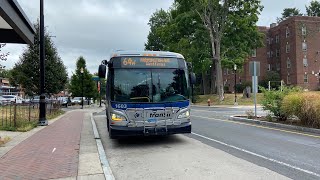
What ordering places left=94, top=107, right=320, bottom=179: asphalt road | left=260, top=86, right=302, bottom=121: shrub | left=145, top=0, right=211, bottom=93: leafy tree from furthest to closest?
left=145, top=0, right=211, bottom=93: leafy tree < left=260, top=86, right=302, bottom=121: shrub < left=94, top=107, right=320, bottom=179: asphalt road

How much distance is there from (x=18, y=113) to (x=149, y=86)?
1330 centimetres

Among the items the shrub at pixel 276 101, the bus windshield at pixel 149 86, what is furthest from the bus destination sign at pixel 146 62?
the shrub at pixel 276 101

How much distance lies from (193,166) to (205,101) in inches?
1822

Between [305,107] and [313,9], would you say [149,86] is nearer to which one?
[305,107]

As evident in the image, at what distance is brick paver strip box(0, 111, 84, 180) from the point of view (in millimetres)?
7645

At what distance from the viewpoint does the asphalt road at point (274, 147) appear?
7.87 metres

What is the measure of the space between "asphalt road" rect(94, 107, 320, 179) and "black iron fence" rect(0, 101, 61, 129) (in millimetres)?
5457

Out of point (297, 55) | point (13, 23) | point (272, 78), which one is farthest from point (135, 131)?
point (272, 78)

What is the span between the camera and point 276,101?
16.2 meters

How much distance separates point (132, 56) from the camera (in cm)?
1168

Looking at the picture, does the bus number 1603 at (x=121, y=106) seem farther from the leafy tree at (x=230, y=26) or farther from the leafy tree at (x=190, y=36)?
the leafy tree at (x=190, y=36)

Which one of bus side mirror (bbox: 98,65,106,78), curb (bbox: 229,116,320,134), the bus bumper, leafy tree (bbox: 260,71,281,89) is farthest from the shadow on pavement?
leafy tree (bbox: 260,71,281,89)

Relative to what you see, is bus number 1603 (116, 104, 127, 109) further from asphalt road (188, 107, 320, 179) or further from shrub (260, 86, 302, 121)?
shrub (260, 86, 302, 121)

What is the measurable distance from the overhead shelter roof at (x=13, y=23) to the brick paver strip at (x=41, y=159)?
11.2 feet
